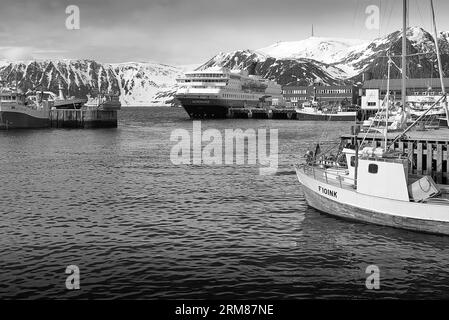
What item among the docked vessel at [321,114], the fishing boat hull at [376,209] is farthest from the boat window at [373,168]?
the docked vessel at [321,114]

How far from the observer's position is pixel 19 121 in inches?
4648

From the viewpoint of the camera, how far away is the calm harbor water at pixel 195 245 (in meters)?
19.9

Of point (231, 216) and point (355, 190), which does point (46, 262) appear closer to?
point (231, 216)

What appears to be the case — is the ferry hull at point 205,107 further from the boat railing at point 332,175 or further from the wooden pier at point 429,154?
the boat railing at point 332,175

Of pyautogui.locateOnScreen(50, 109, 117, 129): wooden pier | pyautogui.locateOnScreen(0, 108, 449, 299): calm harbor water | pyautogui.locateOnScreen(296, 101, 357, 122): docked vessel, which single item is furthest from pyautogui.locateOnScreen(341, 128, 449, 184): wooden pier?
pyautogui.locateOnScreen(296, 101, 357, 122): docked vessel

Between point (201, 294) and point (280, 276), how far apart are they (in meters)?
3.71

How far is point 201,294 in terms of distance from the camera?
19172 millimetres

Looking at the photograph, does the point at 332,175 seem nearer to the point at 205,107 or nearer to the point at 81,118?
the point at 81,118

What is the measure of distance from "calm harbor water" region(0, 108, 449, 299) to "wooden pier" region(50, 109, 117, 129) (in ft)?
270

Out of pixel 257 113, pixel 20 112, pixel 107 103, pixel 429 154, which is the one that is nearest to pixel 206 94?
pixel 257 113

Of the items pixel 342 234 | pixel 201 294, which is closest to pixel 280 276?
pixel 201 294

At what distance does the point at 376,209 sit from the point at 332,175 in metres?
5.68

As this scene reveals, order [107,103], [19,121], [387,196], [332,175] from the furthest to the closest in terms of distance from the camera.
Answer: [107,103]
[19,121]
[332,175]
[387,196]

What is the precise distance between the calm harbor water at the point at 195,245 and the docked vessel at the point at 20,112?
79.6 metres
